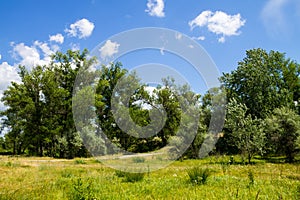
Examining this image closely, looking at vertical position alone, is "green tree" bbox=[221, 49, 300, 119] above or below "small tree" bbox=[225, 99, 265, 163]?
above

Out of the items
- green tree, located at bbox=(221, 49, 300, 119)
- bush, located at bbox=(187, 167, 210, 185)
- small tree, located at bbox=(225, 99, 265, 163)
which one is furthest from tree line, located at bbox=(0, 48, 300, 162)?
bush, located at bbox=(187, 167, 210, 185)

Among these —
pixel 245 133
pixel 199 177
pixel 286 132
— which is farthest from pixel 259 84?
pixel 199 177

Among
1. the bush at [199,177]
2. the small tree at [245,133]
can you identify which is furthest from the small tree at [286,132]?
the bush at [199,177]

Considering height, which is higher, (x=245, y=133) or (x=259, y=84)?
(x=259, y=84)

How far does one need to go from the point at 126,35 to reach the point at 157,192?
25.9 feet

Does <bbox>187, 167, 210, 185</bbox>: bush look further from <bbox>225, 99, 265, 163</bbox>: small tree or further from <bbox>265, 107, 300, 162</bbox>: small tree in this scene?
<bbox>265, 107, 300, 162</bbox>: small tree

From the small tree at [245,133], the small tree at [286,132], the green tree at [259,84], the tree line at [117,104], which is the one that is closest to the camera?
the small tree at [245,133]

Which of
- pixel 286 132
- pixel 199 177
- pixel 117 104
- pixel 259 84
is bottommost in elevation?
pixel 199 177

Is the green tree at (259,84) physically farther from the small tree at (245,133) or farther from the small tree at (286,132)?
the small tree at (245,133)

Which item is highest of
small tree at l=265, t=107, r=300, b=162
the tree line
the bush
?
the tree line

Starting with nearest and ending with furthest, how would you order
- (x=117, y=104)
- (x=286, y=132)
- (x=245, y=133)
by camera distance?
(x=245, y=133), (x=286, y=132), (x=117, y=104)

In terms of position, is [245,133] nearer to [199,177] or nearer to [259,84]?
[199,177]

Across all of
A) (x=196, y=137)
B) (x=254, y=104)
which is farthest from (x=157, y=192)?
(x=254, y=104)

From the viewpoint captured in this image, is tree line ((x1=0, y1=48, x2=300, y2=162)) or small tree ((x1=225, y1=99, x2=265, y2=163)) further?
tree line ((x1=0, y1=48, x2=300, y2=162))
